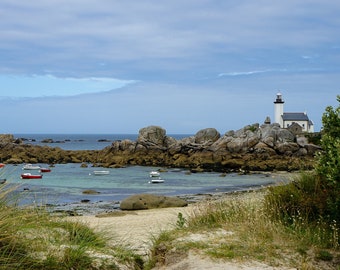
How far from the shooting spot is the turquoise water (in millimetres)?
36625

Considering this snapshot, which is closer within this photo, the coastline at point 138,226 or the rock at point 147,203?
the coastline at point 138,226

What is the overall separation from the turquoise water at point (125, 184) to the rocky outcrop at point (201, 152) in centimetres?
709

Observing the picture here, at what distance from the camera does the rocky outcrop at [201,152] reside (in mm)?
61300

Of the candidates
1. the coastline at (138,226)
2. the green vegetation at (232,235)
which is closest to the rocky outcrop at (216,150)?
the coastline at (138,226)

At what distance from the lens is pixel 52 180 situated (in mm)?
47938

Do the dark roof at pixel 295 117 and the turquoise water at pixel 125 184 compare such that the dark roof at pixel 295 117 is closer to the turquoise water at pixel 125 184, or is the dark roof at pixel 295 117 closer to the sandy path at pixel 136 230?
the turquoise water at pixel 125 184

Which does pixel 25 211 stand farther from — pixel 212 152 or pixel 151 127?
pixel 151 127

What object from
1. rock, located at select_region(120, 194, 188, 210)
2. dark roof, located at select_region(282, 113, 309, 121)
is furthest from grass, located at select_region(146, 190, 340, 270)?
dark roof, located at select_region(282, 113, 309, 121)

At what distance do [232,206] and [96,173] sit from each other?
143 ft

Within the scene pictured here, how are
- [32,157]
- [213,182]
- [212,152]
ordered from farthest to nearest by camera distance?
[32,157] < [212,152] < [213,182]

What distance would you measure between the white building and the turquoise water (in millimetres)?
50544

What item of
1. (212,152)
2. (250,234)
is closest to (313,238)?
(250,234)

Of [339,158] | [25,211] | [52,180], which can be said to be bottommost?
[52,180]

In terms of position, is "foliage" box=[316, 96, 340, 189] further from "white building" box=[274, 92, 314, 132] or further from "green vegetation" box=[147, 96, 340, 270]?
"white building" box=[274, 92, 314, 132]
